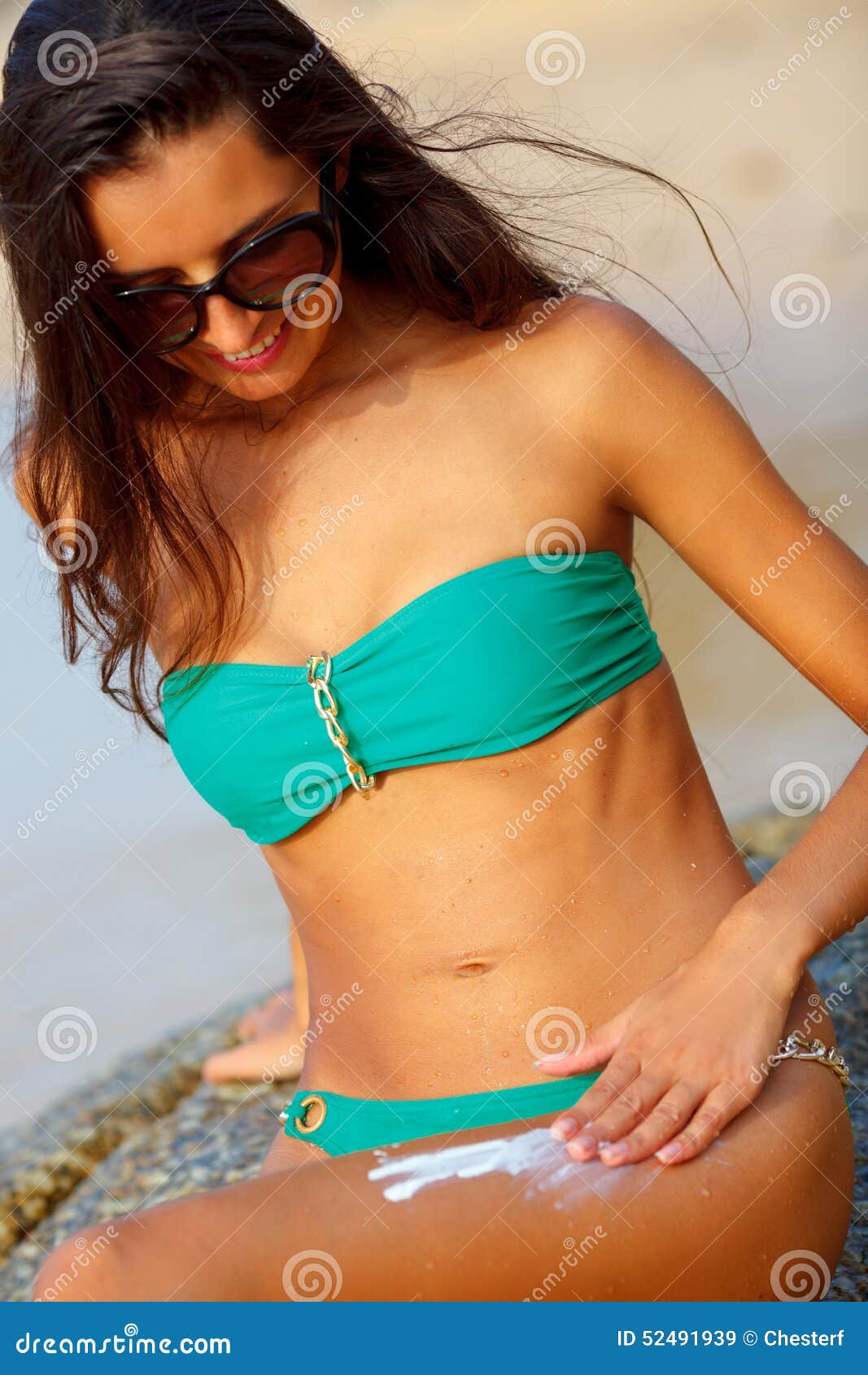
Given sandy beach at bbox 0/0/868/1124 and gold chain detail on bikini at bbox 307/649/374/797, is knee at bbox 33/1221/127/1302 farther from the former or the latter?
sandy beach at bbox 0/0/868/1124

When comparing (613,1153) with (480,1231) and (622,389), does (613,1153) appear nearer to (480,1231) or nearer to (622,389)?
(480,1231)

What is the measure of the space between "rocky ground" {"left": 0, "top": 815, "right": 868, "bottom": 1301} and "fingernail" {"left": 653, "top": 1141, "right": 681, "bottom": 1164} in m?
1.73

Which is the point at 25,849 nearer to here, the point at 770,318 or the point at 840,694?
the point at 840,694

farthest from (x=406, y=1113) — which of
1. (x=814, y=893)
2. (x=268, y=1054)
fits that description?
(x=268, y=1054)

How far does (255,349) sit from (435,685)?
648mm

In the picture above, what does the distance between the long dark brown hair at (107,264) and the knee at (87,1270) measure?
43.0 inches

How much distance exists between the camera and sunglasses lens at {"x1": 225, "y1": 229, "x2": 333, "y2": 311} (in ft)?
7.84

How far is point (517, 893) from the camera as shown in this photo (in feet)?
8.36

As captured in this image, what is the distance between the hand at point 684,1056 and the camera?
2191 millimetres

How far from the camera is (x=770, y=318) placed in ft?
47.3

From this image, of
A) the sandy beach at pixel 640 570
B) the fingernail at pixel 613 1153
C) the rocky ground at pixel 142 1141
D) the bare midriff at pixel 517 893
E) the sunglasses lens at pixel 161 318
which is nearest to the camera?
the fingernail at pixel 613 1153

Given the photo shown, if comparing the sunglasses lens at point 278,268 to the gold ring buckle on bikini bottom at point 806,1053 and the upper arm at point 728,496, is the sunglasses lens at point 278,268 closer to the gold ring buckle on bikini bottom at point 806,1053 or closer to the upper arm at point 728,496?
the upper arm at point 728,496

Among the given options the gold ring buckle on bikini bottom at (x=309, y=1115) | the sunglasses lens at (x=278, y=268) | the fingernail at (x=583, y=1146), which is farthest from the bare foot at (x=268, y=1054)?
the sunglasses lens at (x=278, y=268)

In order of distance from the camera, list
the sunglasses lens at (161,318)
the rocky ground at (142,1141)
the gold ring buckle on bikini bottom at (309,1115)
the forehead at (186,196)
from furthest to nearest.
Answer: the rocky ground at (142,1141)
the gold ring buckle on bikini bottom at (309,1115)
the sunglasses lens at (161,318)
the forehead at (186,196)
